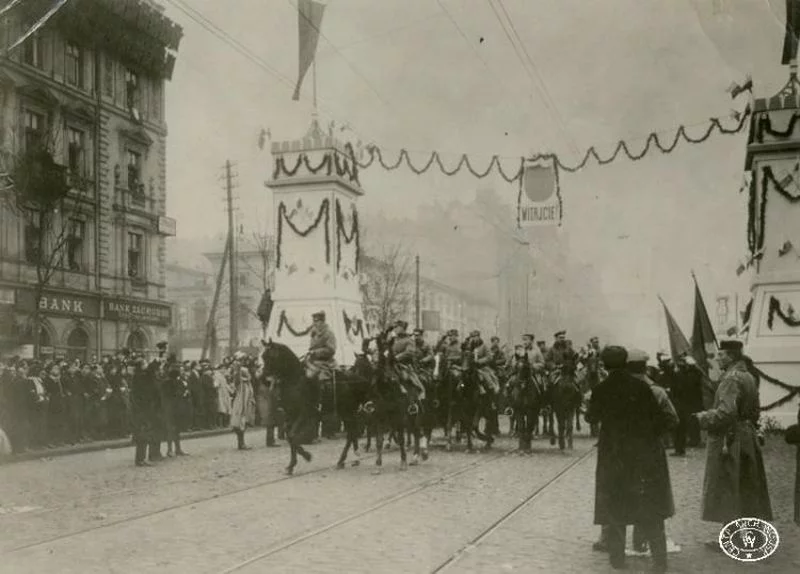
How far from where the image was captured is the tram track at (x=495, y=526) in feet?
23.1

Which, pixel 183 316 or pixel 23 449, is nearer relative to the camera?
pixel 23 449

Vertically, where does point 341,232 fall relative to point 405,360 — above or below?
above

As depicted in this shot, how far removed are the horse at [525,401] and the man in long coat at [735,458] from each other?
332 inches

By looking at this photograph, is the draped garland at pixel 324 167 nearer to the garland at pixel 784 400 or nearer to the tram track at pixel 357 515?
the tram track at pixel 357 515

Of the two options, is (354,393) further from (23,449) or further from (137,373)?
(23,449)

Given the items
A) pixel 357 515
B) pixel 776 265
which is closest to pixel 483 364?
pixel 776 265

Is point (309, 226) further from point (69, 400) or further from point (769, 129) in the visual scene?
point (769, 129)

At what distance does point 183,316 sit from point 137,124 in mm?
28100

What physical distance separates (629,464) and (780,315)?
13.0 m

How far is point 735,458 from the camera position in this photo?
746 centimetres

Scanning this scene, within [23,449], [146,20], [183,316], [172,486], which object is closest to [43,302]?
[23,449]

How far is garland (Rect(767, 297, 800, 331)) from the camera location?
18328 millimetres

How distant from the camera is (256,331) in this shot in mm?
44000

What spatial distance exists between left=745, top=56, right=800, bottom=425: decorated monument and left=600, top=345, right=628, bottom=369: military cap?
12.5 metres
